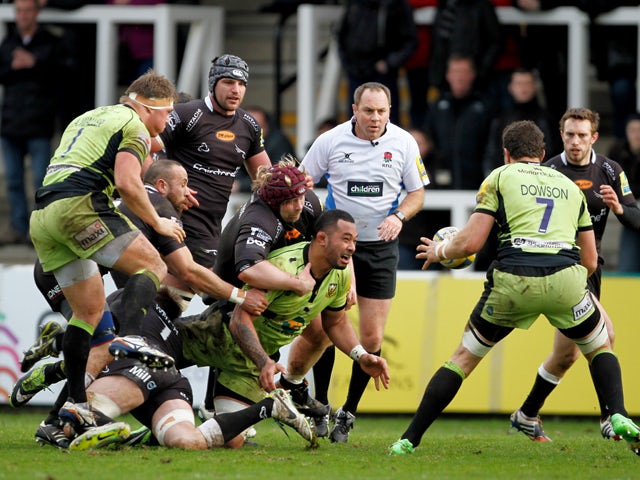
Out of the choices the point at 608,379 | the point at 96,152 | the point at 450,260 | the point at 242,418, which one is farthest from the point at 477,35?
the point at 242,418

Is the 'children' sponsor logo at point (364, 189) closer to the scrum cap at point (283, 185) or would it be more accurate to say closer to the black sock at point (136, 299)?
the scrum cap at point (283, 185)

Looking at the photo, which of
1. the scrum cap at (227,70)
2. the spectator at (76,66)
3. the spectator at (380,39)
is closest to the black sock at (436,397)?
the scrum cap at (227,70)

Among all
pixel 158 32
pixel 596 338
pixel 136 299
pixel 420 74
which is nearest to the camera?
pixel 136 299

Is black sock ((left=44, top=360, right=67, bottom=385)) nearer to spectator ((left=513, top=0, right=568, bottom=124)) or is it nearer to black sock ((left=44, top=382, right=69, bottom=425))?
black sock ((left=44, top=382, right=69, bottom=425))

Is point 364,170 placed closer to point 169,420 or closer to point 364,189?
point 364,189

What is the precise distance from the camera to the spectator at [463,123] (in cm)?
1522

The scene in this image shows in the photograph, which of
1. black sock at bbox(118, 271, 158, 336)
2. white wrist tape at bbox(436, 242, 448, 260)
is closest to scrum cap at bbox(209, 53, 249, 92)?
black sock at bbox(118, 271, 158, 336)

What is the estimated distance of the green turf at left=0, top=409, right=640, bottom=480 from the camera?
823cm

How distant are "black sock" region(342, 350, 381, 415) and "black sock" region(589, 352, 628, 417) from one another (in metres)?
2.16

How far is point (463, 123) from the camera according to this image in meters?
15.2

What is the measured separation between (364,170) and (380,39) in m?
4.97

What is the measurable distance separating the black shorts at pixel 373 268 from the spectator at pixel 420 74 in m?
5.75

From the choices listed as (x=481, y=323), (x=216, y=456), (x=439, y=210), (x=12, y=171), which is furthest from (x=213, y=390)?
(x=12, y=171)

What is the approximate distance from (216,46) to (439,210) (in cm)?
428
